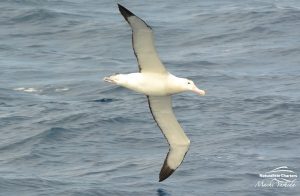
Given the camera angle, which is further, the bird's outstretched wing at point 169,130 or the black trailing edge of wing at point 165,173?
the black trailing edge of wing at point 165,173

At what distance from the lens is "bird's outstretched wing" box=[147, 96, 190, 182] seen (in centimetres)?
2516

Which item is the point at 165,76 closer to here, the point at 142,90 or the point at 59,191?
the point at 142,90

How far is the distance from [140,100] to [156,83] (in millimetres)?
10624

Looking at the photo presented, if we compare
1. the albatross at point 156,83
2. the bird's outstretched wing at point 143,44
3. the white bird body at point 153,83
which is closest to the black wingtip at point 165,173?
the albatross at point 156,83

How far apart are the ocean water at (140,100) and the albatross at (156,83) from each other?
1.52m

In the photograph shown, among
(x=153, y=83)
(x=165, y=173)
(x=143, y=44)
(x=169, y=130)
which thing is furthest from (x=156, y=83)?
(x=165, y=173)

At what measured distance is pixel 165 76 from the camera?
2419cm

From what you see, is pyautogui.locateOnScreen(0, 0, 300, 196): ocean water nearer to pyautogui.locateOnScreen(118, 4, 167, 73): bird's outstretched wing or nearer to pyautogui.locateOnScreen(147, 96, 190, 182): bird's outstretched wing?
pyautogui.locateOnScreen(147, 96, 190, 182): bird's outstretched wing

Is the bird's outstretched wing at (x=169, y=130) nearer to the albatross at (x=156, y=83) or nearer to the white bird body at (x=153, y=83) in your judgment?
the albatross at (x=156, y=83)

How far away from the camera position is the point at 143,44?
920 inches

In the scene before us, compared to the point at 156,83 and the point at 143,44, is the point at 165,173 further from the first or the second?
the point at 143,44

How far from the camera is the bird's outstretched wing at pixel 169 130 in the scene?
82.5 feet

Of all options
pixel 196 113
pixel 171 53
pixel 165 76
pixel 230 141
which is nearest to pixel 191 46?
pixel 171 53

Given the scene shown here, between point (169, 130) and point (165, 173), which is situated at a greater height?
point (169, 130)
